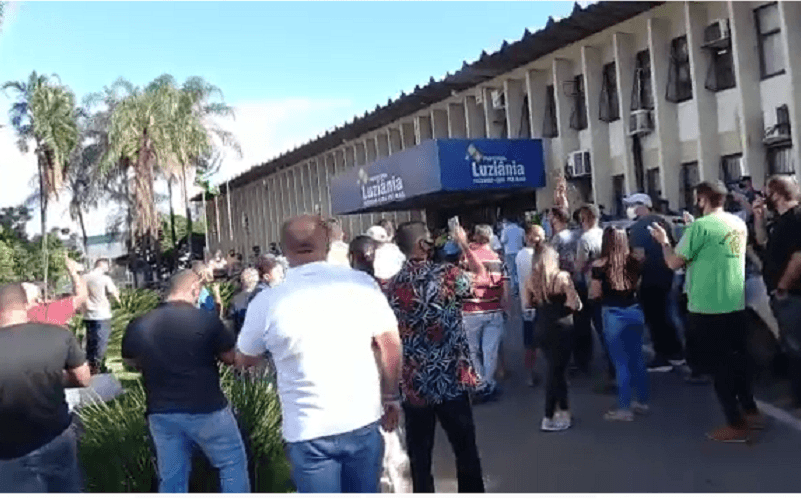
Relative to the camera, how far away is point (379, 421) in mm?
3980

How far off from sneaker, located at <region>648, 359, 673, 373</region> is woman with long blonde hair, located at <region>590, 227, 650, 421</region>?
6.19ft

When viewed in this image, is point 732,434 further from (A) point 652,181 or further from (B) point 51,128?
(B) point 51,128

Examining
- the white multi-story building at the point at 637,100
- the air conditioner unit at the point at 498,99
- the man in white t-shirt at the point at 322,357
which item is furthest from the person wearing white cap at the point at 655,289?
the air conditioner unit at the point at 498,99

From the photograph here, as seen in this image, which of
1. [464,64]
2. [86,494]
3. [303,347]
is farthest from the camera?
[464,64]

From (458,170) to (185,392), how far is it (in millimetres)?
13953

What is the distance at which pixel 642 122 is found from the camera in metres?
18.3

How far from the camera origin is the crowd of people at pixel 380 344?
3.82 meters

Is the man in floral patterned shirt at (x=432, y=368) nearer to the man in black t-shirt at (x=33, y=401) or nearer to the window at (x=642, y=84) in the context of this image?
the man in black t-shirt at (x=33, y=401)

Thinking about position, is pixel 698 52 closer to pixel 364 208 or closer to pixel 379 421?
pixel 364 208

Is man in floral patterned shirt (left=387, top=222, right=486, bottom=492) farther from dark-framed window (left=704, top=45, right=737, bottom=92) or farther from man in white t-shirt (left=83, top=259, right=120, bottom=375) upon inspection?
dark-framed window (left=704, top=45, right=737, bottom=92)

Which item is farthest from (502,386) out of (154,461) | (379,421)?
(379,421)

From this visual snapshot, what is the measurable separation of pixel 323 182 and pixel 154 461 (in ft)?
108

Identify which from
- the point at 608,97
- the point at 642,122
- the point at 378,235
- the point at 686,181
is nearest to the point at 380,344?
the point at 378,235

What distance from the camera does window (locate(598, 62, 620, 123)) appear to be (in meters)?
20.1
